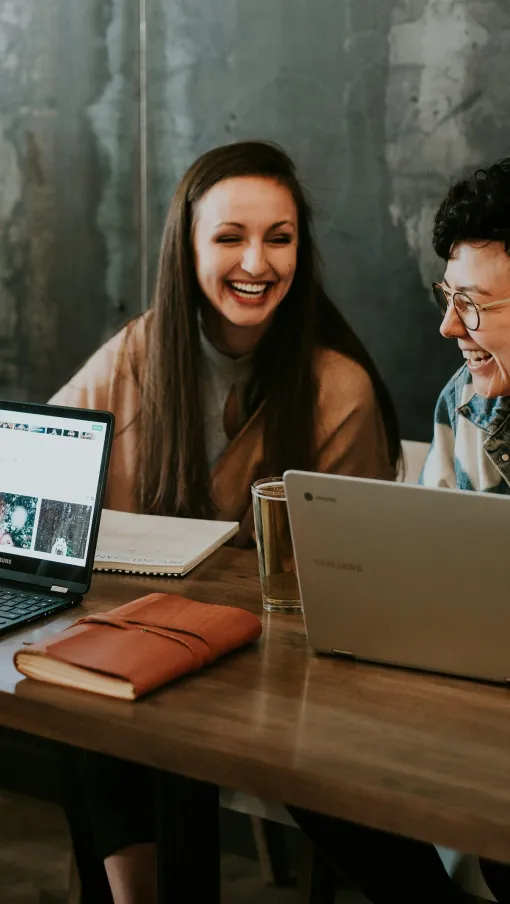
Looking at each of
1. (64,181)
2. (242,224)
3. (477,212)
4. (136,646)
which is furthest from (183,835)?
(64,181)

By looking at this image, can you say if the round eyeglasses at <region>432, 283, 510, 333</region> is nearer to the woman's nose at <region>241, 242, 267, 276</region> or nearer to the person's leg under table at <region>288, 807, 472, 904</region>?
the woman's nose at <region>241, 242, 267, 276</region>

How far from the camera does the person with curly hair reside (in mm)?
1258

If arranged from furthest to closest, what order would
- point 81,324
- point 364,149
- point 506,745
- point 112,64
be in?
point 81,324 → point 112,64 → point 364,149 → point 506,745

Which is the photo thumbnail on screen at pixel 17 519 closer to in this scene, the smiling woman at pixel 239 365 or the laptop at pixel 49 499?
the laptop at pixel 49 499

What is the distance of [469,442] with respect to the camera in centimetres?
183

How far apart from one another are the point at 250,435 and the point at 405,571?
1.05 meters

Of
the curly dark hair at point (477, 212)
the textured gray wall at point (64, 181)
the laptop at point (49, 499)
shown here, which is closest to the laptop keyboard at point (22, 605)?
the laptop at point (49, 499)

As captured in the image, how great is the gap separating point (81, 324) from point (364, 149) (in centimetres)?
96

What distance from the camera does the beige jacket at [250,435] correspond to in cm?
214

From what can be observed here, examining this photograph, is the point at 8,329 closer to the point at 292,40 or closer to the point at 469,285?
the point at 292,40

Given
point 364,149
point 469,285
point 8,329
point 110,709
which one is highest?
point 364,149

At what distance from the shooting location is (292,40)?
254 cm

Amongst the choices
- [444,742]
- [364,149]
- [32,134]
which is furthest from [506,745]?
[32,134]

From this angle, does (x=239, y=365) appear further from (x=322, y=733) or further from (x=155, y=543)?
(x=322, y=733)
